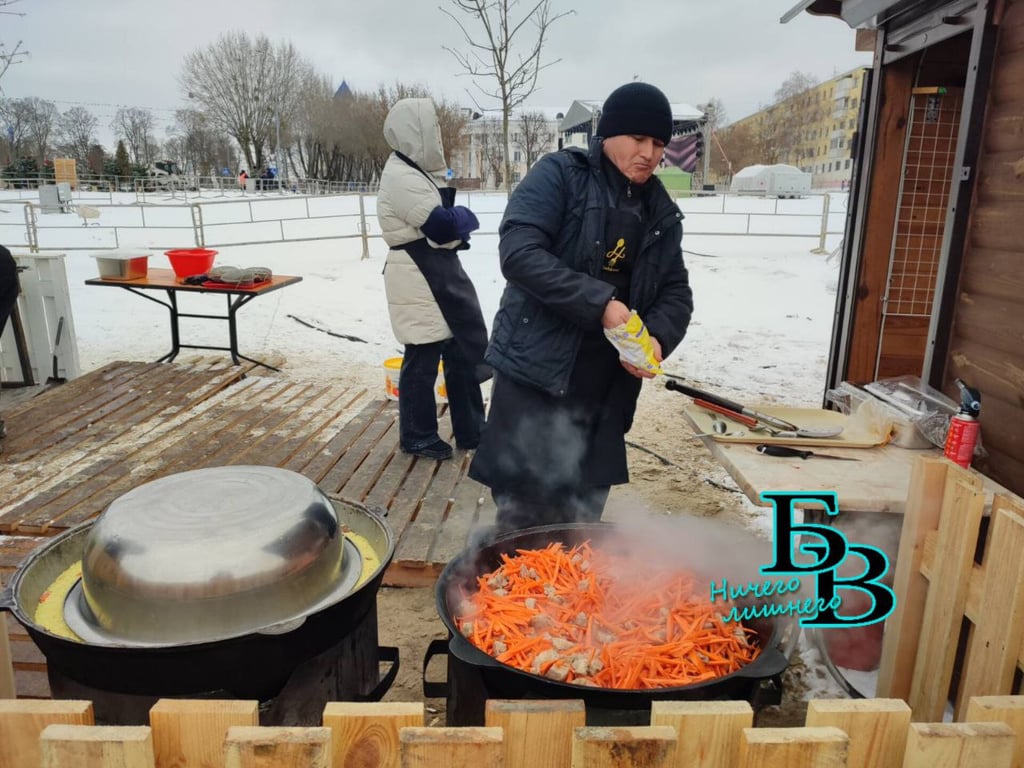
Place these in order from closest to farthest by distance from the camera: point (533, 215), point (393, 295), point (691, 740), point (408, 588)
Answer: point (691, 740) → point (533, 215) → point (408, 588) → point (393, 295)

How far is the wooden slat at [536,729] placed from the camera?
4.41 feet

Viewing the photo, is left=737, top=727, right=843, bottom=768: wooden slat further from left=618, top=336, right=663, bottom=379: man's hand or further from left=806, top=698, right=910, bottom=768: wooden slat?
left=618, top=336, right=663, bottom=379: man's hand

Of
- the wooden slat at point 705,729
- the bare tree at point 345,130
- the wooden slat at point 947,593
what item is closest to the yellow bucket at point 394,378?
the wooden slat at point 947,593

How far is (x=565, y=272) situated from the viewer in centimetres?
283

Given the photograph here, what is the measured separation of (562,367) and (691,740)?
189 centimetres

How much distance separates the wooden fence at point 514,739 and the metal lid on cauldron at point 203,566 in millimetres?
409

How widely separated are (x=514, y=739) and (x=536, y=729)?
0.15 ft

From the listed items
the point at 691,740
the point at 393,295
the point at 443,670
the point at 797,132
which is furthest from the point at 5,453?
the point at 797,132

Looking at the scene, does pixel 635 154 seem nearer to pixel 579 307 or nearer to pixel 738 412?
pixel 579 307

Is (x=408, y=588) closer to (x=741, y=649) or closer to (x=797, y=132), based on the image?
(x=741, y=649)

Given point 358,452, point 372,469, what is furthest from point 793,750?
point 358,452

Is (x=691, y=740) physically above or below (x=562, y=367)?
below

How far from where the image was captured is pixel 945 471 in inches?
89.4
